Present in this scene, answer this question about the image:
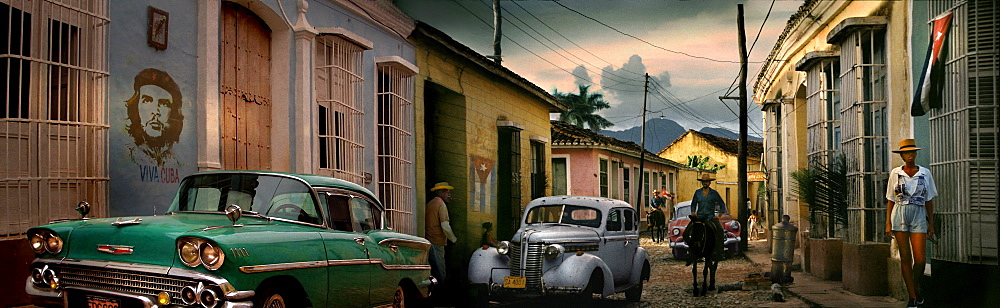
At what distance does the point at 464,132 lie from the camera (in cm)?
1048

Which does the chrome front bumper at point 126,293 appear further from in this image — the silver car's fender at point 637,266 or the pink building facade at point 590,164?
the pink building facade at point 590,164

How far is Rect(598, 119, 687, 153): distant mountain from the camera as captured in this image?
1006 cm

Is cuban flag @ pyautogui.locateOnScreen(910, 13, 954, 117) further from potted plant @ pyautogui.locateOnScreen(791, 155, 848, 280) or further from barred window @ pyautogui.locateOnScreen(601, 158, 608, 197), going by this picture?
barred window @ pyautogui.locateOnScreen(601, 158, 608, 197)

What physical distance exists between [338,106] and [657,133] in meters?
5.72

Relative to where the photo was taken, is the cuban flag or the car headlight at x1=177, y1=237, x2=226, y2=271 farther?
the cuban flag

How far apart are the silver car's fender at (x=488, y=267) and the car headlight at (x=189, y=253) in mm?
3996

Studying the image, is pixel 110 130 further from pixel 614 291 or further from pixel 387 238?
pixel 614 291

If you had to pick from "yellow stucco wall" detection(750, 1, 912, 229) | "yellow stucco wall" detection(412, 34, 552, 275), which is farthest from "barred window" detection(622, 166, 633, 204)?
"yellow stucco wall" detection(412, 34, 552, 275)

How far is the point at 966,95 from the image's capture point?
227 inches

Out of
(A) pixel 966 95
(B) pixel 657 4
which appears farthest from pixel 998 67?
(B) pixel 657 4

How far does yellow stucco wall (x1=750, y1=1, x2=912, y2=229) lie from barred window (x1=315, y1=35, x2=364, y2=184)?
15.8ft

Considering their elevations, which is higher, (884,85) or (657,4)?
(657,4)

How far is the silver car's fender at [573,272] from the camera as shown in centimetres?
714

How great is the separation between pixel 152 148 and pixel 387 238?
164 centimetres
